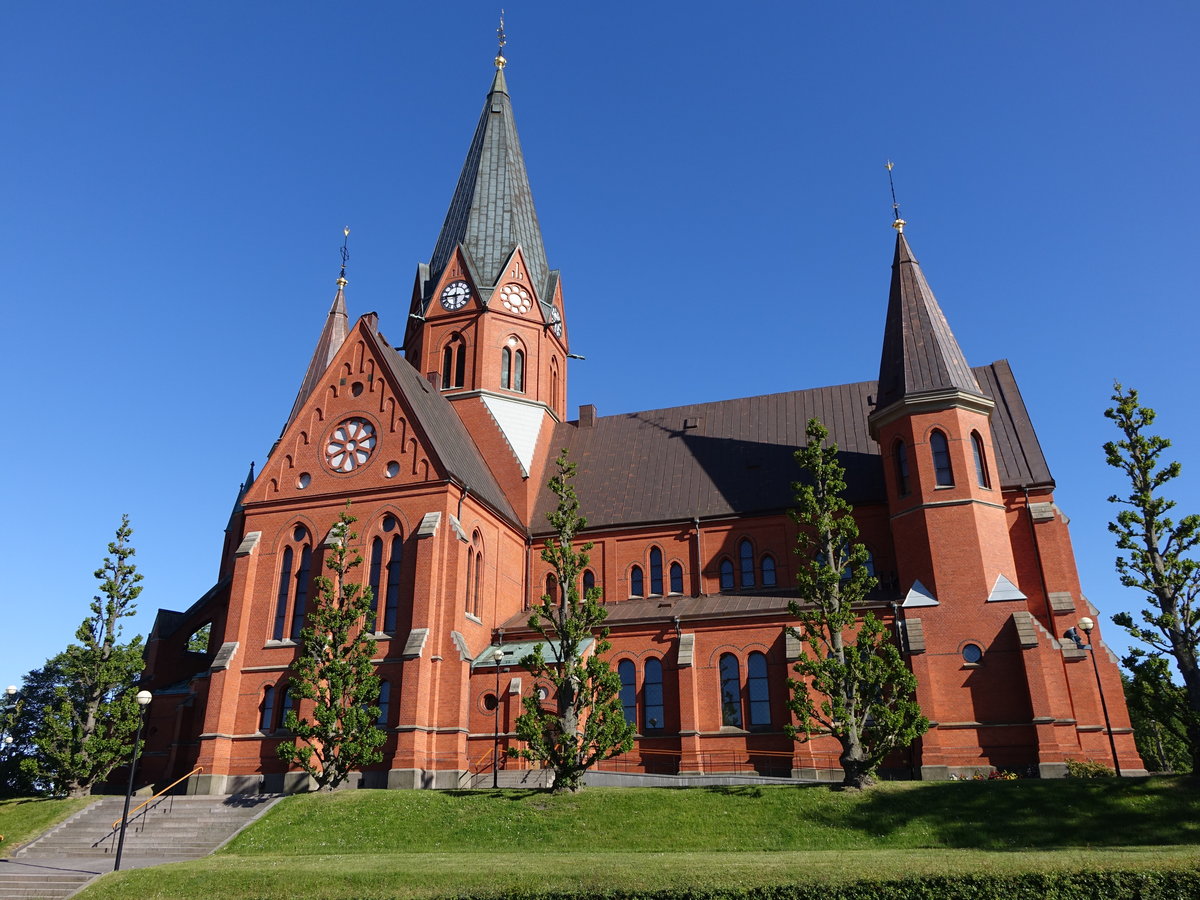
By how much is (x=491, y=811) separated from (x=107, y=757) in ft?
55.0

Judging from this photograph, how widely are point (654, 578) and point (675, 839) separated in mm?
17073

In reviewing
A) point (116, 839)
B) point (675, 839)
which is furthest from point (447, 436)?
point (675, 839)

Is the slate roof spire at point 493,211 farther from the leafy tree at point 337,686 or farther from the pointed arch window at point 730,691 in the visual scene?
the pointed arch window at point 730,691

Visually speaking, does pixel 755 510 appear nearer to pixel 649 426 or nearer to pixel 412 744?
pixel 649 426

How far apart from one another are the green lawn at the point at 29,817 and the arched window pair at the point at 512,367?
24.8m

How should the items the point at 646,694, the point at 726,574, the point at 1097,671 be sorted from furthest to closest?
the point at 726,574
the point at 646,694
the point at 1097,671

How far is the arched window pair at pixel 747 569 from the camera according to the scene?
120 ft

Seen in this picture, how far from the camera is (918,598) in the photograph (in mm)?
30750

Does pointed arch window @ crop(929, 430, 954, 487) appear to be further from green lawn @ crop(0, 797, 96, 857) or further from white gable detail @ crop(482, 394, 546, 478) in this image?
green lawn @ crop(0, 797, 96, 857)

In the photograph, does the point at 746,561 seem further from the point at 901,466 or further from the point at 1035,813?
the point at 1035,813

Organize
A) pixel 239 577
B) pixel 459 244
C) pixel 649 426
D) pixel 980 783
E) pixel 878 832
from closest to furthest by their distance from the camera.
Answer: pixel 878 832 < pixel 980 783 < pixel 239 577 < pixel 649 426 < pixel 459 244

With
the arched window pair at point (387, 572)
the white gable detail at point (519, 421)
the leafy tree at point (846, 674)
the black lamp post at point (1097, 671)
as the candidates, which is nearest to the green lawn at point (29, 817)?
the arched window pair at point (387, 572)

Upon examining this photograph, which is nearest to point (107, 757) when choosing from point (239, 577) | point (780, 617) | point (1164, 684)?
point (239, 577)

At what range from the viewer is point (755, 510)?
1464 inches
